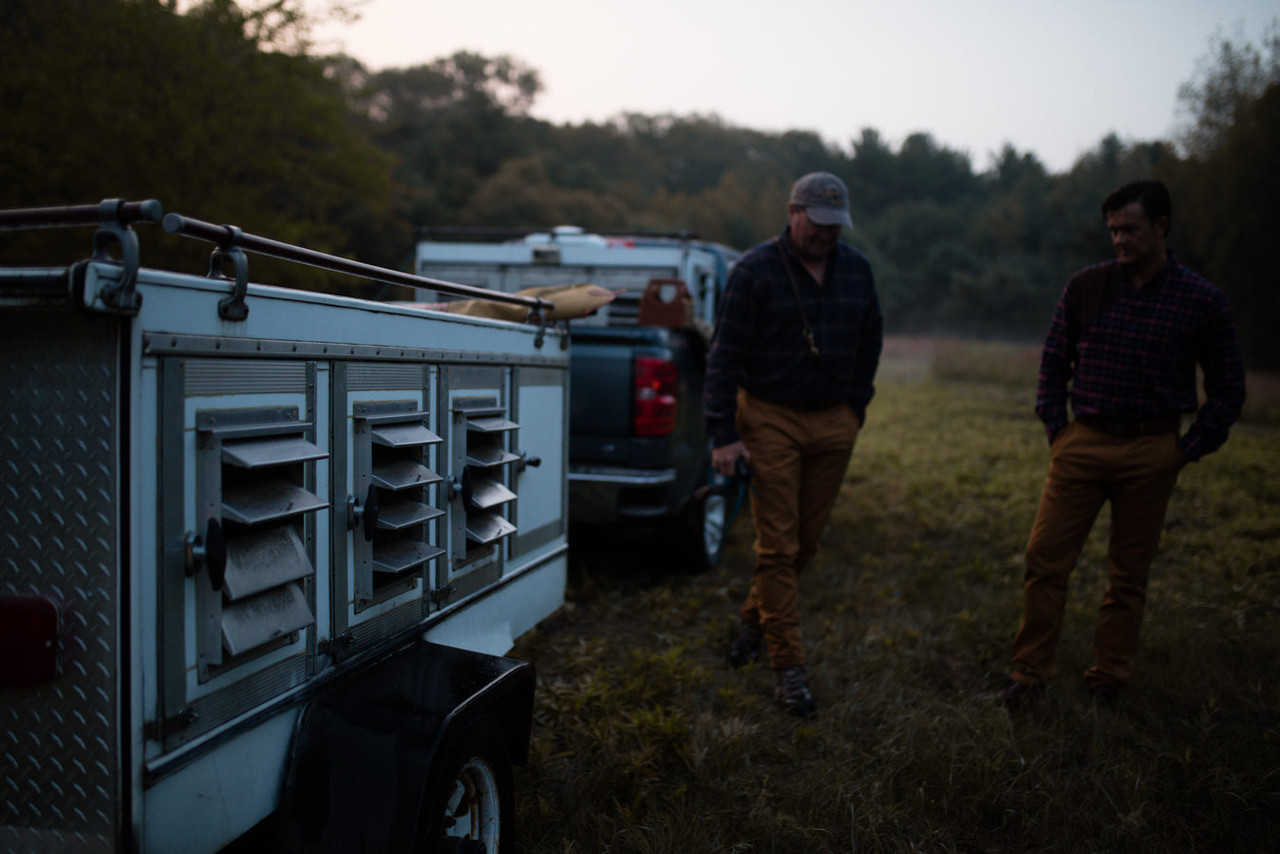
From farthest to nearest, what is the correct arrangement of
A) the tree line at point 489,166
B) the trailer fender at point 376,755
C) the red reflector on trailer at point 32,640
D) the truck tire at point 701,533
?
the tree line at point 489,166
the truck tire at point 701,533
the trailer fender at point 376,755
the red reflector on trailer at point 32,640

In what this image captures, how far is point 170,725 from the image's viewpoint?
1566 mm

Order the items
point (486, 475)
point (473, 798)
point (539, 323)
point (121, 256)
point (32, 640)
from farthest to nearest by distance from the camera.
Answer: point (539, 323) < point (486, 475) < point (473, 798) < point (32, 640) < point (121, 256)

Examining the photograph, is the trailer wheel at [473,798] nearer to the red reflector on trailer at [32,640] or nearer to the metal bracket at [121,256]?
the red reflector on trailer at [32,640]

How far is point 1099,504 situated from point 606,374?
241 cm

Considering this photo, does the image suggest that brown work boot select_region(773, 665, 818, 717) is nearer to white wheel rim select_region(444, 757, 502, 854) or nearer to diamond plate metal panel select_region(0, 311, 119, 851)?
white wheel rim select_region(444, 757, 502, 854)

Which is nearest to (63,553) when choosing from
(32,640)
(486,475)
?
(32,640)

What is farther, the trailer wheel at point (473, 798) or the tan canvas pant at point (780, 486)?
the tan canvas pant at point (780, 486)

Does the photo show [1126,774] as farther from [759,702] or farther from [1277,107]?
[1277,107]

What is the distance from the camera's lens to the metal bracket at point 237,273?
5.45ft

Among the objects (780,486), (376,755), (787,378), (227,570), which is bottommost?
(376,755)

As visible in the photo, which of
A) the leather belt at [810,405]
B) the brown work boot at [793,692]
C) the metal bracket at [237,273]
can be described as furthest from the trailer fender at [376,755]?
the leather belt at [810,405]

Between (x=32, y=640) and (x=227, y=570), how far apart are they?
0.32 metres

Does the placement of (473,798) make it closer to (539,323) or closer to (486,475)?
(486,475)

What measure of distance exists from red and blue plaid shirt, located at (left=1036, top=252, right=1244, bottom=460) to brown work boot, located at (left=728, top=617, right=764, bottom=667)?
1.68 metres
